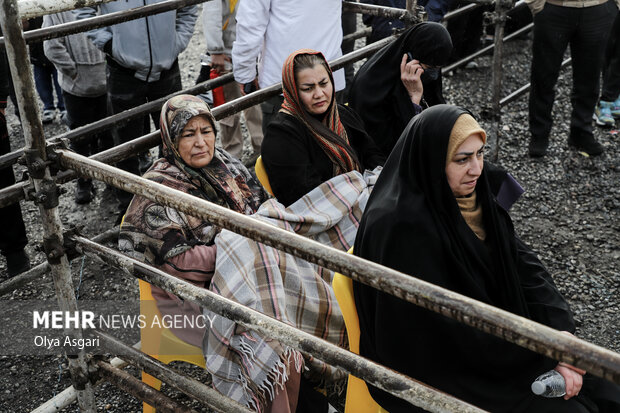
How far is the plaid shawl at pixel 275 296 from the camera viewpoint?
2.48 metres

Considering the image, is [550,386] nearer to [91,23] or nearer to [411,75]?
[411,75]

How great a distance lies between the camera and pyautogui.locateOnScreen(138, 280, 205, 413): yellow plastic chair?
275cm

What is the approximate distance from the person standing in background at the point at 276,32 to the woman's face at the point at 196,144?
1.16 meters

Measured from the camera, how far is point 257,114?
5.59 meters

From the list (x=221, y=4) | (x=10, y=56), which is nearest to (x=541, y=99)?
(x=221, y=4)

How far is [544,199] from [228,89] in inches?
105

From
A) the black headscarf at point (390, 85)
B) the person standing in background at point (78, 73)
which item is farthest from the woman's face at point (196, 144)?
the person standing in background at point (78, 73)

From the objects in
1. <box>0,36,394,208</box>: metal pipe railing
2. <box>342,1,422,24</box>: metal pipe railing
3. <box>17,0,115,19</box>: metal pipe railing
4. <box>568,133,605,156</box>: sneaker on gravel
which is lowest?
<box>568,133,605,156</box>: sneaker on gravel

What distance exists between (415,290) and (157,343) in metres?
1.70

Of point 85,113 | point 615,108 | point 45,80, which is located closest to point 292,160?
point 85,113

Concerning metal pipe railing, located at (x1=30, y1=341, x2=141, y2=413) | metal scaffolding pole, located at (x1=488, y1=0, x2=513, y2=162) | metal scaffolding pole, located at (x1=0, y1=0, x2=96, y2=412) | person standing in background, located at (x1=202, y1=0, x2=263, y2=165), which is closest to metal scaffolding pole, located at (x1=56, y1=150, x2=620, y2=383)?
metal scaffolding pole, located at (x1=0, y1=0, x2=96, y2=412)

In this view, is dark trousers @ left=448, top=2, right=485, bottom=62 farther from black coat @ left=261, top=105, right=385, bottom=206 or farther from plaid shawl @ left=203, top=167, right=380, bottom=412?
plaid shawl @ left=203, top=167, right=380, bottom=412

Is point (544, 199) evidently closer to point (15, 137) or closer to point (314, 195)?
point (314, 195)

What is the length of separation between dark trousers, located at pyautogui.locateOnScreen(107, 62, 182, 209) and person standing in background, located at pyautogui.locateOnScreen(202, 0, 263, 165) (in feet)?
1.51
